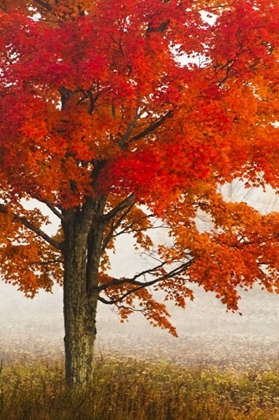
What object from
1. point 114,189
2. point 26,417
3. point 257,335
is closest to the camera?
point 26,417

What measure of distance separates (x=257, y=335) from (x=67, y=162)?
942 inches

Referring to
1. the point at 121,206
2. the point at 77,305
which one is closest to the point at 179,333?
the point at 77,305

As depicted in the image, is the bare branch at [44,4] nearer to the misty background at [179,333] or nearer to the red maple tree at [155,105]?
the red maple tree at [155,105]

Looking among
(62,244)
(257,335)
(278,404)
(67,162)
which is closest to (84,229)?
(62,244)

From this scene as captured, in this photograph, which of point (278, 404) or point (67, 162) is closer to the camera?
point (67, 162)

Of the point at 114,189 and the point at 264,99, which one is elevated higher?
the point at 264,99

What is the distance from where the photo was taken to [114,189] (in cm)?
767

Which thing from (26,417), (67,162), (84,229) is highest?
(67,162)

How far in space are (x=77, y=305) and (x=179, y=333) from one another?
22.5 meters

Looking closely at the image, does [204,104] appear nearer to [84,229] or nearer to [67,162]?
[67,162]

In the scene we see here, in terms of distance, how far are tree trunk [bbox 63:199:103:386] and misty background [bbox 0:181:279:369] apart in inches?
313

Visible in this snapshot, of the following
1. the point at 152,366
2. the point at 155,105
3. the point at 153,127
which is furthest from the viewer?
the point at 152,366

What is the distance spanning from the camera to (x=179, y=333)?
1220 inches

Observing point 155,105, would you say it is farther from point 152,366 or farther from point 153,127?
point 152,366
